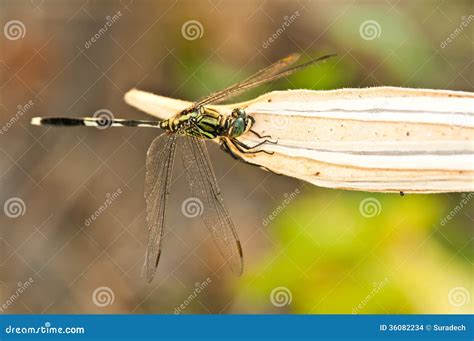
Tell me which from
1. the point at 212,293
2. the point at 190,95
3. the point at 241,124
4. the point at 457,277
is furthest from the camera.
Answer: the point at 212,293

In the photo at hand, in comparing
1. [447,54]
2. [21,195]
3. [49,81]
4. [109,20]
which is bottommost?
[21,195]

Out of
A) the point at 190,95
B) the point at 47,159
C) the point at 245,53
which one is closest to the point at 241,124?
the point at 190,95

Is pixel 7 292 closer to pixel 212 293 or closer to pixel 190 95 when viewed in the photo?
pixel 212 293
